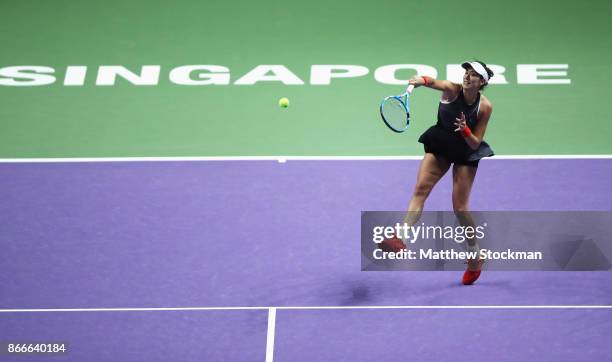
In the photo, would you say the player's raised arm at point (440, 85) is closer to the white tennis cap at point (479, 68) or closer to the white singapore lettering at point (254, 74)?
the white tennis cap at point (479, 68)

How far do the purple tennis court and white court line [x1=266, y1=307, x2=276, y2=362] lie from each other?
20 millimetres

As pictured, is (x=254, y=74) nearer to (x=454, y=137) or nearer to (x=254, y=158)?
(x=254, y=158)

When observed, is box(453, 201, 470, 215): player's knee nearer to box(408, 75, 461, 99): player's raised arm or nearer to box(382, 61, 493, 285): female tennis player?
box(382, 61, 493, 285): female tennis player

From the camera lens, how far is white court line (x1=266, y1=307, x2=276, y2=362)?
12.1m

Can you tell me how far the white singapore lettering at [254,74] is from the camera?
17.7 metres

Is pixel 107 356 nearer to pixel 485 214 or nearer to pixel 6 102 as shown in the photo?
pixel 485 214

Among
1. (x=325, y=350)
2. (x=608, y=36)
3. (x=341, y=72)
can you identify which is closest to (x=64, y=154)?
(x=341, y=72)

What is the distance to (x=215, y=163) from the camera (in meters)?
15.8

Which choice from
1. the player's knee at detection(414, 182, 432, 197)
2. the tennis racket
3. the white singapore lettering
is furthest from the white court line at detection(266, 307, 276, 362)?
the white singapore lettering

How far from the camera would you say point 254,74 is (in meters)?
17.9

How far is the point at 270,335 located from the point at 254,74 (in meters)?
6.27

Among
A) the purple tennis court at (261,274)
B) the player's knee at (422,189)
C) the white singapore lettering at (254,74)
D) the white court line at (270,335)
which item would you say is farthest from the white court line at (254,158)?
the white court line at (270,335)

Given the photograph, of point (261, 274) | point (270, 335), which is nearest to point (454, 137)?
point (261, 274)

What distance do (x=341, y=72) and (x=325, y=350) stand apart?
21.7 ft
